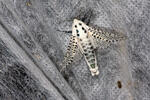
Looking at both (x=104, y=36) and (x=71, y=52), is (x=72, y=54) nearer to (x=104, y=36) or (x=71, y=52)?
(x=71, y=52)

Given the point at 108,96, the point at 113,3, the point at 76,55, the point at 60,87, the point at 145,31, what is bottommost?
the point at 108,96

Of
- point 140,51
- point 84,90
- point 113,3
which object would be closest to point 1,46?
point 84,90

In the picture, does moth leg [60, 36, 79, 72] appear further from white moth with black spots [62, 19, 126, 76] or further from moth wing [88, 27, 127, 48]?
moth wing [88, 27, 127, 48]

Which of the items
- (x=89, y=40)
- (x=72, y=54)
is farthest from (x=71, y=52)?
(x=89, y=40)

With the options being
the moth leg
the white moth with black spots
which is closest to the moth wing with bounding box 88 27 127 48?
the white moth with black spots

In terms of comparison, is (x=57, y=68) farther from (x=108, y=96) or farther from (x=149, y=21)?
(x=149, y=21)

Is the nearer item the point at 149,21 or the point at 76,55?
the point at 149,21

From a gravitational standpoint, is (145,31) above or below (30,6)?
below
